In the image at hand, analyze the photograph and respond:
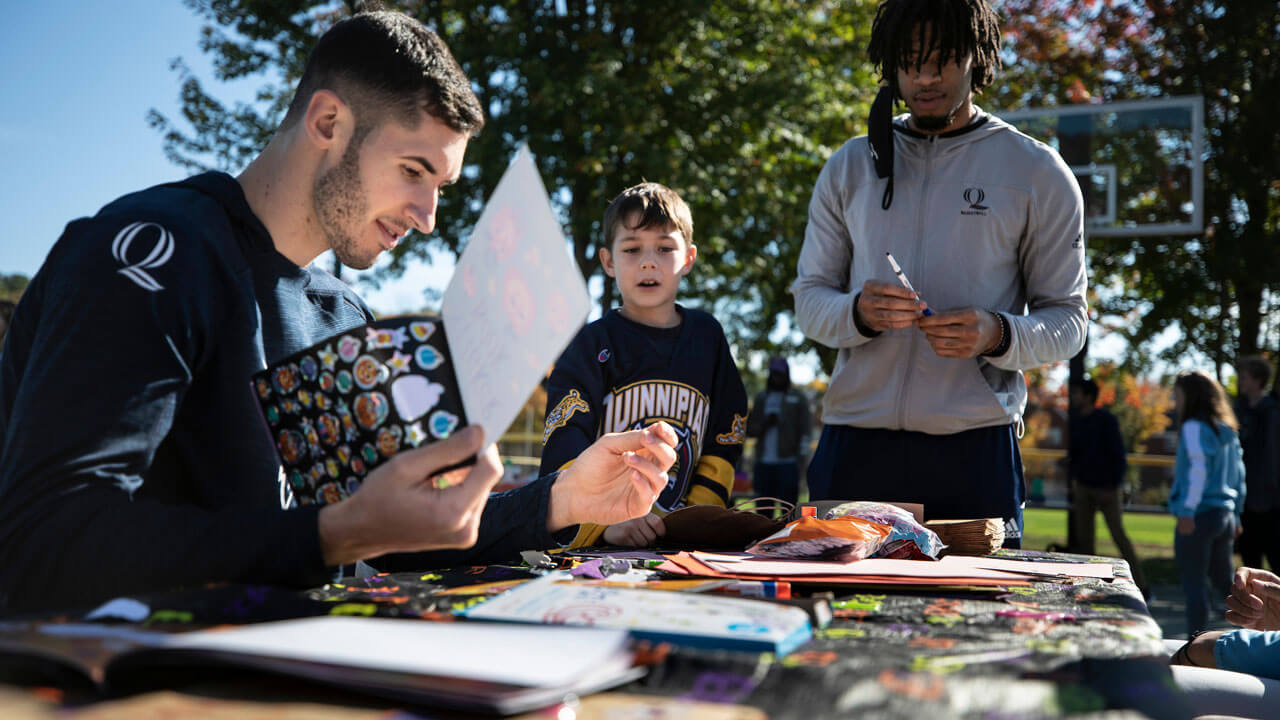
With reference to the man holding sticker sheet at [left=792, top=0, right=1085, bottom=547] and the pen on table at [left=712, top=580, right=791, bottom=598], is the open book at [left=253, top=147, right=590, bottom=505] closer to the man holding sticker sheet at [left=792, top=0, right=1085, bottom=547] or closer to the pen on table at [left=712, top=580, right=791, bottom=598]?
the pen on table at [left=712, top=580, right=791, bottom=598]

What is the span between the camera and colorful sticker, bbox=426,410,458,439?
102 centimetres

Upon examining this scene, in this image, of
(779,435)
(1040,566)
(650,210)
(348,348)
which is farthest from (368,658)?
(779,435)

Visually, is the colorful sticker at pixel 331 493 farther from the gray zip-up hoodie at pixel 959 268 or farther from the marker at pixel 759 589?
the gray zip-up hoodie at pixel 959 268

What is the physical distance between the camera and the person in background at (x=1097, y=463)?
8500 millimetres

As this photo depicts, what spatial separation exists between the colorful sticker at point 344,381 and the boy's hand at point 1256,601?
6.93 feet

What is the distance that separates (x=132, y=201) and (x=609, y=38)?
9.44 metres

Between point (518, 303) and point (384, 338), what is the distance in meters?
0.16

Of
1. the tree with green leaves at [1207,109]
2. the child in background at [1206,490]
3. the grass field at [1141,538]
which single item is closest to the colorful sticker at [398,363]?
the child in background at [1206,490]

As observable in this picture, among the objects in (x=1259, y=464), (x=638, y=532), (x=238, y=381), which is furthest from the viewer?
(x=1259, y=464)

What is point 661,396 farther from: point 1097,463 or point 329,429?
point 1097,463

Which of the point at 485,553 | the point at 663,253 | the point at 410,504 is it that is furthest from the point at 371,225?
the point at 663,253

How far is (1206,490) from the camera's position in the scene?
6344 millimetres

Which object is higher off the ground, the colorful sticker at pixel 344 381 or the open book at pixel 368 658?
the colorful sticker at pixel 344 381

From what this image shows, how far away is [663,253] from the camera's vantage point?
3.02 m
